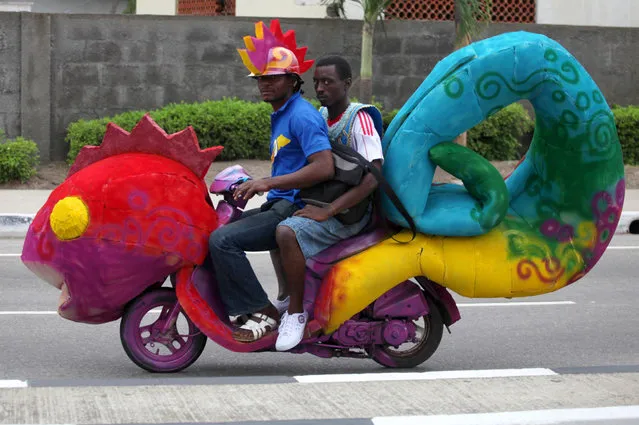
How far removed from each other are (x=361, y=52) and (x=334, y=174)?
1182cm

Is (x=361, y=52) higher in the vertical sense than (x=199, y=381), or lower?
higher


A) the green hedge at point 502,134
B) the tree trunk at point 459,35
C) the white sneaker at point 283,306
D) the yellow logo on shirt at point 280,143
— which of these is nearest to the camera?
the yellow logo on shirt at point 280,143

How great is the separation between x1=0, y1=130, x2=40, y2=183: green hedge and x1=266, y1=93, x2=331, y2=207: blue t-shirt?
10.2 metres

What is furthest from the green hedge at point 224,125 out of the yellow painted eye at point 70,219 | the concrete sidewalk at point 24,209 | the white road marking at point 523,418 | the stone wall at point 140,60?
the white road marking at point 523,418

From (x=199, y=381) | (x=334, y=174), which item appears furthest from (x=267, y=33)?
(x=199, y=381)

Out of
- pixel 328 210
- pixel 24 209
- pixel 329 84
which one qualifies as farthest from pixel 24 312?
pixel 24 209

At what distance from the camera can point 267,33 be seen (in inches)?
247

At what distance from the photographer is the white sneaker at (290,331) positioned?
20.6ft

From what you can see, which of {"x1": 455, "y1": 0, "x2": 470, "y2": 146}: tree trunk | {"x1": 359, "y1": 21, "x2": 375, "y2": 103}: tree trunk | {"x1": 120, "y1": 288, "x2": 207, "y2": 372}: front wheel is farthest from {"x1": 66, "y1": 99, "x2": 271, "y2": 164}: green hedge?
{"x1": 120, "y1": 288, "x2": 207, "y2": 372}: front wheel

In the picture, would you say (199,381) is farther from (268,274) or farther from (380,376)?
(268,274)

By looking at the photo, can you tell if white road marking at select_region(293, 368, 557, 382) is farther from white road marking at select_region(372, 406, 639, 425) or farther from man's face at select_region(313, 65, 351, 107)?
man's face at select_region(313, 65, 351, 107)

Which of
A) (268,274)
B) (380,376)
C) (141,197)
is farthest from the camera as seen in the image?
(268,274)

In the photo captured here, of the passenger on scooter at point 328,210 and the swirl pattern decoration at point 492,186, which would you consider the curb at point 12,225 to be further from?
the swirl pattern decoration at point 492,186

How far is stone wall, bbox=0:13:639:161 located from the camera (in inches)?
663
